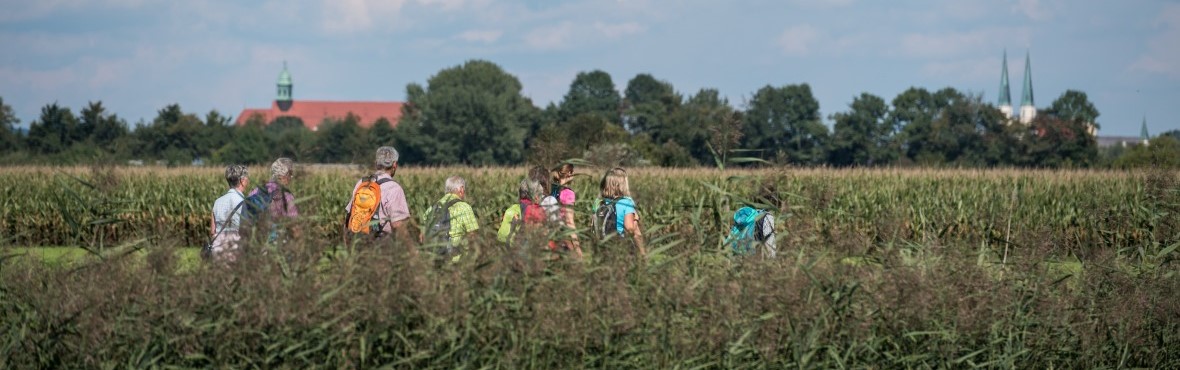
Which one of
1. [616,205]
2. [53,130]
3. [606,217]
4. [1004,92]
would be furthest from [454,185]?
[1004,92]

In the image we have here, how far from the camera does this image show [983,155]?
79375 millimetres

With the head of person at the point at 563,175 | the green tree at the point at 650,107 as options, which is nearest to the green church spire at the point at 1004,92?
the green tree at the point at 650,107

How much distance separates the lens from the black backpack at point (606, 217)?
276 inches

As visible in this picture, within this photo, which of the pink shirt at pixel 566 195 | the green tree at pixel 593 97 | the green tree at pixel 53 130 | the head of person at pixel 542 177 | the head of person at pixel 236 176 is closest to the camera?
the head of person at pixel 542 177

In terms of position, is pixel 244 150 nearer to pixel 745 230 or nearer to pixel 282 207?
pixel 282 207

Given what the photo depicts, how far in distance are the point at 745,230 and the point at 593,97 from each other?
10893 cm

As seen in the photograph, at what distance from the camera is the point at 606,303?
579 centimetres

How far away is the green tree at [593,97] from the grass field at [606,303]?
103742mm

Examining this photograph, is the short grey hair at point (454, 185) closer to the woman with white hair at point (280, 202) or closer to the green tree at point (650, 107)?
the woman with white hair at point (280, 202)

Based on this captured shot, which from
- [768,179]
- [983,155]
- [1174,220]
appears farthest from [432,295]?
[983,155]

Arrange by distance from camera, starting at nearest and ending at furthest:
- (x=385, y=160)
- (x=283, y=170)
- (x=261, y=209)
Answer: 1. (x=261, y=209)
2. (x=283, y=170)
3. (x=385, y=160)

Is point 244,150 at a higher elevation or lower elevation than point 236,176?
lower

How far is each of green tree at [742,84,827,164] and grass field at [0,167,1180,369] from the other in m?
82.8

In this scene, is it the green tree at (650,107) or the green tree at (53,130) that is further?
the green tree at (650,107)
